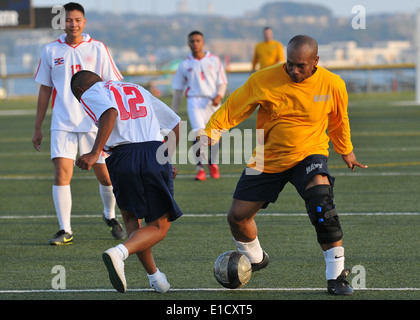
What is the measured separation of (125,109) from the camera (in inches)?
224

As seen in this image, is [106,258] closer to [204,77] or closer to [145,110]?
[145,110]

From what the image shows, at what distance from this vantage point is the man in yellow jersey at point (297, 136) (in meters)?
5.68

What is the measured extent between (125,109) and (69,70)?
2.51 m

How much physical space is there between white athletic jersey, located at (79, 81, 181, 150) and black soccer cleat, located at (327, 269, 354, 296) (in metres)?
1.62

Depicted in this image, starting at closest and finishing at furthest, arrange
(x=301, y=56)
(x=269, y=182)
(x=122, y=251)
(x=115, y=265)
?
(x=115, y=265)
(x=122, y=251)
(x=301, y=56)
(x=269, y=182)

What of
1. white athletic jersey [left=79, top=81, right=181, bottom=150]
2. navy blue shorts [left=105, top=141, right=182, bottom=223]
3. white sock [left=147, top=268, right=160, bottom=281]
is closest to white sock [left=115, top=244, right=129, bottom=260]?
navy blue shorts [left=105, top=141, right=182, bottom=223]

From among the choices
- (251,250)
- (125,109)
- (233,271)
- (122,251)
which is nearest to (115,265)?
(122,251)

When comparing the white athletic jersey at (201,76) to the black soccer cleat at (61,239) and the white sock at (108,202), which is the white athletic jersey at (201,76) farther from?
the black soccer cleat at (61,239)

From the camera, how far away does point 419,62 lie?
29.8 meters

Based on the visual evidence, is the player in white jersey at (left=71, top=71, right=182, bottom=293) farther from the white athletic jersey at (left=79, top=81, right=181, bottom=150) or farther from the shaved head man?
the shaved head man

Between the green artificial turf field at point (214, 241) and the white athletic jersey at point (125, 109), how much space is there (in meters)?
1.18

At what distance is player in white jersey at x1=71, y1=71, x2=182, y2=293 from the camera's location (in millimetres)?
5570

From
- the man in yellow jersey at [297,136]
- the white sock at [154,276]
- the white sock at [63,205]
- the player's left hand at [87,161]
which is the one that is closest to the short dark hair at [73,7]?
the white sock at [63,205]

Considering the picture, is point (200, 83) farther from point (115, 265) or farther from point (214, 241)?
point (115, 265)
